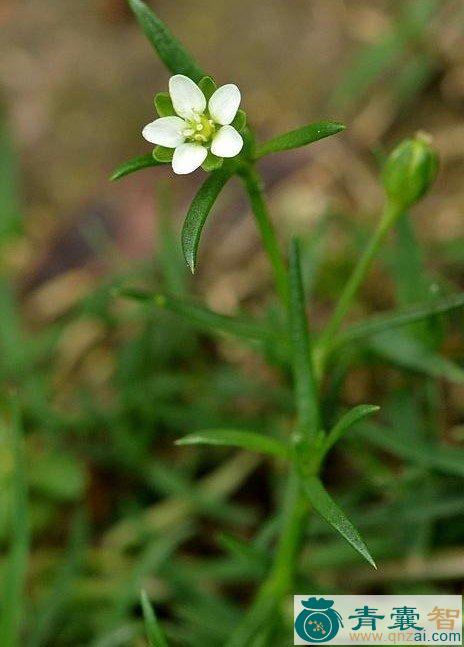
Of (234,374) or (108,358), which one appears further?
(108,358)

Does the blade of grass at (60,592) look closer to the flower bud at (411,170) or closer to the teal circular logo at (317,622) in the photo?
the teal circular logo at (317,622)

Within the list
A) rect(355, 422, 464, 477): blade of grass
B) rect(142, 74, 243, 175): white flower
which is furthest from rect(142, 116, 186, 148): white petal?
rect(355, 422, 464, 477): blade of grass

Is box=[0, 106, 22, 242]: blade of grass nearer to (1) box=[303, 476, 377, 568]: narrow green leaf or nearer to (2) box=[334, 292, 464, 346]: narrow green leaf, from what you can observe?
(2) box=[334, 292, 464, 346]: narrow green leaf

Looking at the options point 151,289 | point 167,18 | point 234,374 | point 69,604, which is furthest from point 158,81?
point 69,604

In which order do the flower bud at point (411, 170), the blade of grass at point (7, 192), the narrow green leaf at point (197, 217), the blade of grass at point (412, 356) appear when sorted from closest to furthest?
the narrow green leaf at point (197, 217), the flower bud at point (411, 170), the blade of grass at point (412, 356), the blade of grass at point (7, 192)

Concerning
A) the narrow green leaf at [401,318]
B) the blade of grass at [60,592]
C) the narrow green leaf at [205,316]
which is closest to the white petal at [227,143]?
the narrow green leaf at [205,316]

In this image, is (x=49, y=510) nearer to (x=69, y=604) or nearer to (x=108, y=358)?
(x=69, y=604)

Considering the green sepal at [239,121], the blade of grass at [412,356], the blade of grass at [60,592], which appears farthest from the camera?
the blade of grass at [60,592]
